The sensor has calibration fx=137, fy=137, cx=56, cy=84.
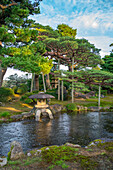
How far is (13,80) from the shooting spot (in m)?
32.3

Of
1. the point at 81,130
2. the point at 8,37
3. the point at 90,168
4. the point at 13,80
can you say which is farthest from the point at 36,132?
the point at 13,80

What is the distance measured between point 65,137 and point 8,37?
1156 centimetres

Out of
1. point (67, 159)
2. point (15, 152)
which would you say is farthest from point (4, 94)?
A: point (67, 159)

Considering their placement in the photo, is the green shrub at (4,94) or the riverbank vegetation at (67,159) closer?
the riverbank vegetation at (67,159)

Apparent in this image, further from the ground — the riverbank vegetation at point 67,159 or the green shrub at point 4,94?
the green shrub at point 4,94

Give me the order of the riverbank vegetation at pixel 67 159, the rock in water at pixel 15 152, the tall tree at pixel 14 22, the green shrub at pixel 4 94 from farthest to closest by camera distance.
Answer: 1. the green shrub at pixel 4 94
2. the tall tree at pixel 14 22
3. the rock in water at pixel 15 152
4. the riverbank vegetation at pixel 67 159

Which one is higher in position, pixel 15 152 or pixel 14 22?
pixel 14 22

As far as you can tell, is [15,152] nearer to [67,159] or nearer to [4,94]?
[67,159]

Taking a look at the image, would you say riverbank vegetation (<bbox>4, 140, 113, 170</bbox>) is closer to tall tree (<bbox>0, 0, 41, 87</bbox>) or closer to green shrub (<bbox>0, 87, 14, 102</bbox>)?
tall tree (<bbox>0, 0, 41, 87</bbox>)

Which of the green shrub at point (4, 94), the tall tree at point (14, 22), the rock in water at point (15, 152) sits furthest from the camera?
the green shrub at point (4, 94)

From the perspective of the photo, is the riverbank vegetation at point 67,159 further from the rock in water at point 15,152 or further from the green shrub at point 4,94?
the green shrub at point 4,94

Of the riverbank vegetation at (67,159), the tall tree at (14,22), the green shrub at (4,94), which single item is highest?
the tall tree at (14,22)

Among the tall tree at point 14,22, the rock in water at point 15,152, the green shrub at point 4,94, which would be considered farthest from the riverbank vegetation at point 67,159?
the green shrub at point 4,94

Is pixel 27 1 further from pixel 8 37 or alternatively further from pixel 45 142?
pixel 45 142
